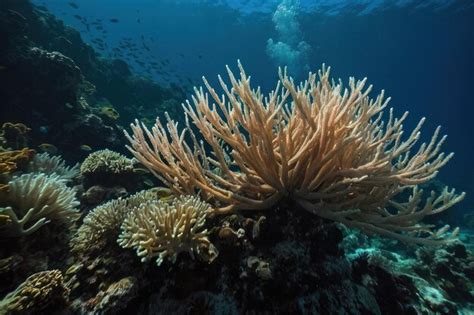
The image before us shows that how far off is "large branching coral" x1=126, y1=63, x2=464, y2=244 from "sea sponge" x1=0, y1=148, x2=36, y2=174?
1795 millimetres

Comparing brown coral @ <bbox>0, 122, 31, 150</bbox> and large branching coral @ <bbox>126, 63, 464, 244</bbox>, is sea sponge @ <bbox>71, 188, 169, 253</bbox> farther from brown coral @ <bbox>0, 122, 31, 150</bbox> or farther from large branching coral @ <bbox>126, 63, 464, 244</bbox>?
brown coral @ <bbox>0, 122, 31, 150</bbox>

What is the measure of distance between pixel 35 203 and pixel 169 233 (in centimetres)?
Answer: 173

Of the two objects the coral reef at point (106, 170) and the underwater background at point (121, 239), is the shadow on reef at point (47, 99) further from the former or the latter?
the coral reef at point (106, 170)

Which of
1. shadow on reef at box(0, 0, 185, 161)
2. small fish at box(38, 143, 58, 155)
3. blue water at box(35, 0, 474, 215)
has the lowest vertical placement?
small fish at box(38, 143, 58, 155)

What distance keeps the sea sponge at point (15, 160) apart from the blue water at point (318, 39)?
62.7 feet

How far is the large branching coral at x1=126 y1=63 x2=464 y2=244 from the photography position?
2604 millimetres

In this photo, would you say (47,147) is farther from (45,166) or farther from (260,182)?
(260,182)

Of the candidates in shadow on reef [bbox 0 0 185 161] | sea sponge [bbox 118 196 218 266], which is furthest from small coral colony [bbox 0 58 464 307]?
shadow on reef [bbox 0 0 185 161]

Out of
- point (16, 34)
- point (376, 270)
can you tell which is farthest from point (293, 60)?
point (376, 270)

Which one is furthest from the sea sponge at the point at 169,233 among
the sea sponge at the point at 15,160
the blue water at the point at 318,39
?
the blue water at the point at 318,39

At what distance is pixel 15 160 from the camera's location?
13.9ft

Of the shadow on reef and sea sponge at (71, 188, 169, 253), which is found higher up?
the shadow on reef

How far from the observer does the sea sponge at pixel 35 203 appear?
2.87 m

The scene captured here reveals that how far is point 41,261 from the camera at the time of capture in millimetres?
2904
